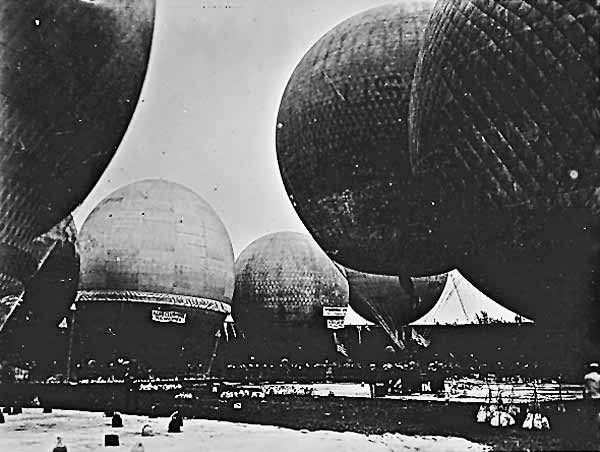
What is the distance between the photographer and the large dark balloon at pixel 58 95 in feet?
18.8

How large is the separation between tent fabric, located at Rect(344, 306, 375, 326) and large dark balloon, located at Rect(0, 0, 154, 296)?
12.2 meters

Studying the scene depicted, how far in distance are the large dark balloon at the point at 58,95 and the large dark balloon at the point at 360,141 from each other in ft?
10.5

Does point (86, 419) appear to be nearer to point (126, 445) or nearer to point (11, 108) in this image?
point (126, 445)

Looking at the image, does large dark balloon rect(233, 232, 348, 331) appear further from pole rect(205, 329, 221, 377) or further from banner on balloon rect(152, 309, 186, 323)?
banner on balloon rect(152, 309, 186, 323)

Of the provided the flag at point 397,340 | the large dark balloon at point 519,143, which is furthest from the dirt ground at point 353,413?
the flag at point 397,340

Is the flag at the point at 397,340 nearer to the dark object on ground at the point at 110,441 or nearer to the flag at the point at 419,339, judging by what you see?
the flag at the point at 419,339

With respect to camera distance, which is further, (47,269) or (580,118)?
(47,269)

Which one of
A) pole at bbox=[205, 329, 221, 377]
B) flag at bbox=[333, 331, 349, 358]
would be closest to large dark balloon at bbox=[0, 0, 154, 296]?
pole at bbox=[205, 329, 221, 377]

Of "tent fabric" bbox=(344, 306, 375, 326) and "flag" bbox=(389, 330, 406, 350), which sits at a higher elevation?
"tent fabric" bbox=(344, 306, 375, 326)

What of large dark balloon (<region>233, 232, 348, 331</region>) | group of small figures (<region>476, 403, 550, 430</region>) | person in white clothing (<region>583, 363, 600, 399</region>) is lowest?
group of small figures (<region>476, 403, 550, 430</region>)

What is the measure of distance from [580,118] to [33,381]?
675cm

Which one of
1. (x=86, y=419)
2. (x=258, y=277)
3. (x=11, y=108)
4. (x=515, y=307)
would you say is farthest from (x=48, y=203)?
(x=258, y=277)

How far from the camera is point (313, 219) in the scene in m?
10.9

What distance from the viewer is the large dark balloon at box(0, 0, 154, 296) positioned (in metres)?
5.73
